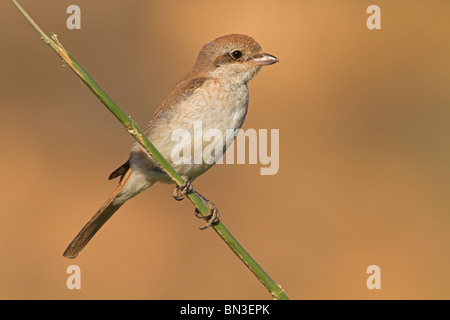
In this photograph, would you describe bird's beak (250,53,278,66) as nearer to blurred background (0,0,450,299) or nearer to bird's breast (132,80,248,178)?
bird's breast (132,80,248,178)

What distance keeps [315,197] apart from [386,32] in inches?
107

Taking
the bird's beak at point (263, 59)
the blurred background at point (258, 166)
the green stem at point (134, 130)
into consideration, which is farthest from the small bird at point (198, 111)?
the blurred background at point (258, 166)

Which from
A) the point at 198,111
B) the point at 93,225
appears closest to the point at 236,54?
the point at 198,111

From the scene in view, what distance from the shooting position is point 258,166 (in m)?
7.07

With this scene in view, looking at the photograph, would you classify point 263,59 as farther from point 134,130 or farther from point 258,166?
point 258,166

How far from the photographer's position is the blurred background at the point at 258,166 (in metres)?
6.09

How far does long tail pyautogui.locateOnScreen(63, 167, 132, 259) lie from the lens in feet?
10.9

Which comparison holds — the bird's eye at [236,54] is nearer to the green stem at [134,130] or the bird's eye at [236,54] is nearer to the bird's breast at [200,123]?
the bird's breast at [200,123]

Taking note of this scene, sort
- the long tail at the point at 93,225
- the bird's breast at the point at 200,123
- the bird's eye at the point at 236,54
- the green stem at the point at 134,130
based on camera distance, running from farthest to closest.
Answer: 1. the bird's eye at the point at 236,54
2. the long tail at the point at 93,225
3. the bird's breast at the point at 200,123
4. the green stem at the point at 134,130

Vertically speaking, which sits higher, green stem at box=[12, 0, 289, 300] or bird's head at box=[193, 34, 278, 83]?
bird's head at box=[193, 34, 278, 83]

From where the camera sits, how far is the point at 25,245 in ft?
19.6

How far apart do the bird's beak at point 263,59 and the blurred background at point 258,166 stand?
2.94 metres

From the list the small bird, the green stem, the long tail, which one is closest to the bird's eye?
the small bird

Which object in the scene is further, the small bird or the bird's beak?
the bird's beak
